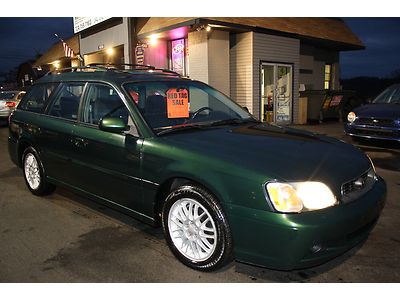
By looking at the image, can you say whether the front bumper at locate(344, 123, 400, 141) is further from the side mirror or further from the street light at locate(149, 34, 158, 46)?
the street light at locate(149, 34, 158, 46)

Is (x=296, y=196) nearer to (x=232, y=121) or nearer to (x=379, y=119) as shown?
(x=232, y=121)

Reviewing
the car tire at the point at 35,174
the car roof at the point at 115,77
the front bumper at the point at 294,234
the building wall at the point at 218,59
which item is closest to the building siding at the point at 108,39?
the building wall at the point at 218,59

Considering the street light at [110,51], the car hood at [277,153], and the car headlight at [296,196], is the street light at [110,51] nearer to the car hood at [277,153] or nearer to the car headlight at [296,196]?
the car hood at [277,153]

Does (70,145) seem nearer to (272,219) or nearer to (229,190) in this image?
(229,190)

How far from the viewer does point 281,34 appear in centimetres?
1255

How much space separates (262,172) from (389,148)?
683cm

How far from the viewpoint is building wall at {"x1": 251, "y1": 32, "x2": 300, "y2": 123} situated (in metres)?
12.0

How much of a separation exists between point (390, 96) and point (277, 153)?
715 centimetres

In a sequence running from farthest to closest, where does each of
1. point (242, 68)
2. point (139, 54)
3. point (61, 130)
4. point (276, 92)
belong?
1. point (276, 92)
2. point (139, 54)
3. point (242, 68)
4. point (61, 130)

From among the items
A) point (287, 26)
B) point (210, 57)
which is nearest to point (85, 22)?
point (210, 57)

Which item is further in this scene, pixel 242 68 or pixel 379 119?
pixel 242 68

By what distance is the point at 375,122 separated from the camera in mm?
8070

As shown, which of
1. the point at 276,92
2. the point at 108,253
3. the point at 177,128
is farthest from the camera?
the point at 276,92

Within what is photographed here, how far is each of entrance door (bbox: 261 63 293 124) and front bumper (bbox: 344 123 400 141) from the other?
4515 mm
